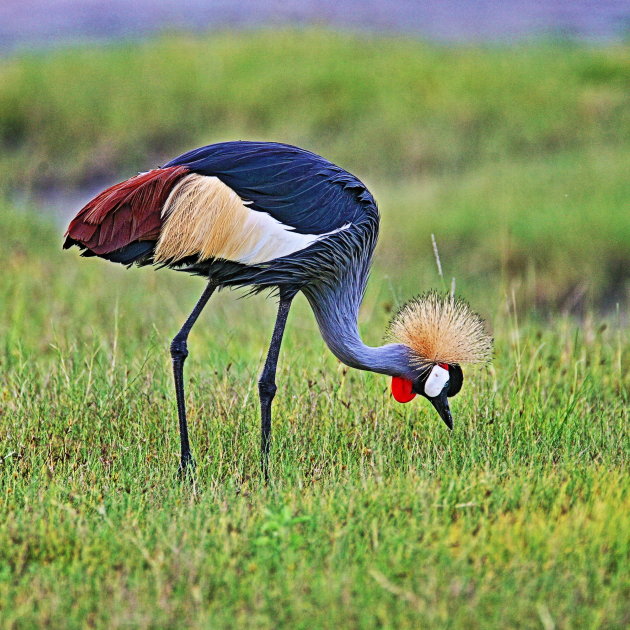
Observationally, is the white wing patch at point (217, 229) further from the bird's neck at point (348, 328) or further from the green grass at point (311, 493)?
the green grass at point (311, 493)

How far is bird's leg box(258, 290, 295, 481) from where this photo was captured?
4418 millimetres

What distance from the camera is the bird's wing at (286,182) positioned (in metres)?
4.18

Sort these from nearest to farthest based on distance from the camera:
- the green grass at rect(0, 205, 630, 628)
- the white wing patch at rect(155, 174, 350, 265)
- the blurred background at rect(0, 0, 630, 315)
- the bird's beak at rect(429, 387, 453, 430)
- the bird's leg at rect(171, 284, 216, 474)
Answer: the green grass at rect(0, 205, 630, 628), the white wing patch at rect(155, 174, 350, 265), the bird's leg at rect(171, 284, 216, 474), the bird's beak at rect(429, 387, 453, 430), the blurred background at rect(0, 0, 630, 315)

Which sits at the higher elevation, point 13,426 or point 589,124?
point 589,124

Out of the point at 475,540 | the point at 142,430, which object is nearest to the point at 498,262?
the point at 142,430

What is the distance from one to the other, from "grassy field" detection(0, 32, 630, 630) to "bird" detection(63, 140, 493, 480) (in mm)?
360

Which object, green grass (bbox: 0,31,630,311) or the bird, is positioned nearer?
the bird

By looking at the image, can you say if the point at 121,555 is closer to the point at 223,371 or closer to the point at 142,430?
the point at 142,430

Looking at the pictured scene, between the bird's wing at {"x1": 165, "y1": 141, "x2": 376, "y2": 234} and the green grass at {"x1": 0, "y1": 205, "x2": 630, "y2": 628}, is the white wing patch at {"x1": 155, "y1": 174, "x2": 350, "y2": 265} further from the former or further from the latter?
the green grass at {"x1": 0, "y1": 205, "x2": 630, "y2": 628}

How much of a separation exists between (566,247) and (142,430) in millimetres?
4842

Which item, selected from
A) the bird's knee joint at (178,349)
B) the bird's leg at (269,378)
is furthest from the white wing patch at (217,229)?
the bird's knee joint at (178,349)

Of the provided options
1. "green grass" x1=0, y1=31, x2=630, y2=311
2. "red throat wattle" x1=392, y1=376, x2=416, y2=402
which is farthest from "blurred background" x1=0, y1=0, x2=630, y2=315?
"red throat wattle" x1=392, y1=376, x2=416, y2=402

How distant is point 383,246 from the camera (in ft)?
29.7

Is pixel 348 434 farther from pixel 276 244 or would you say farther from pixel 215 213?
pixel 215 213
